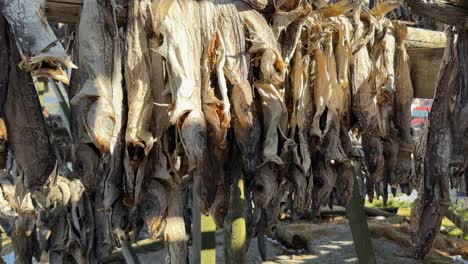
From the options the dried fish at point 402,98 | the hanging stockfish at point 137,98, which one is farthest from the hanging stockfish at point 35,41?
the dried fish at point 402,98

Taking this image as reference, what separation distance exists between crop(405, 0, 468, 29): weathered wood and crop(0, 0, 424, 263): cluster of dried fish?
103 mm

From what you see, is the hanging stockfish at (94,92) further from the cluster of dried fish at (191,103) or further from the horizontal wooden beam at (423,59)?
the horizontal wooden beam at (423,59)

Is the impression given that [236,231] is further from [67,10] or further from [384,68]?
[67,10]

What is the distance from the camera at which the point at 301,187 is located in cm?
169

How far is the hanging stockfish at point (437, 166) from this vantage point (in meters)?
2.01

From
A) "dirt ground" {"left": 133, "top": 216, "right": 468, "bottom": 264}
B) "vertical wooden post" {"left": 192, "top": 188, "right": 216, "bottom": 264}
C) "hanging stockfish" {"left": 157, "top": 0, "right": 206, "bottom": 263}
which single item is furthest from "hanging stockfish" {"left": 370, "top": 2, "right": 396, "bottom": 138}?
"dirt ground" {"left": 133, "top": 216, "right": 468, "bottom": 264}

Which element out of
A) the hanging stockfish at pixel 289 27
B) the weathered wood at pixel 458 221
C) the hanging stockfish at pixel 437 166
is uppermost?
the hanging stockfish at pixel 289 27

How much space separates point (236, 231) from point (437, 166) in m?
1.43

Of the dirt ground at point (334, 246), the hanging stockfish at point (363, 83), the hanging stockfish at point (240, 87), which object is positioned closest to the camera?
the hanging stockfish at point (240, 87)

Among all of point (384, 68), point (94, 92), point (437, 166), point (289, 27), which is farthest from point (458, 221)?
point (94, 92)

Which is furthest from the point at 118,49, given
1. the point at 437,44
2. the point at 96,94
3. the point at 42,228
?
the point at 42,228

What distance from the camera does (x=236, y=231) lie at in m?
3.10

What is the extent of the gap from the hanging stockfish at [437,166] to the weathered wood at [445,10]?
141mm

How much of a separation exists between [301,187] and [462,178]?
779 millimetres
